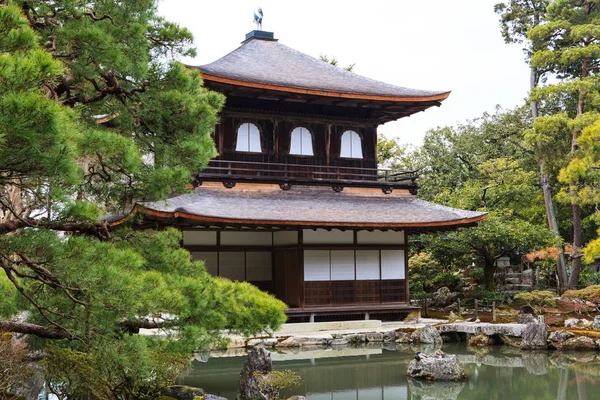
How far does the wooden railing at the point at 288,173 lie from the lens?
19219mm

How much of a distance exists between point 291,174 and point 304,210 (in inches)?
87.1

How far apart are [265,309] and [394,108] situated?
572 inches

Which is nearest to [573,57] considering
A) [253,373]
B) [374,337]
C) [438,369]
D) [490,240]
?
[490,240]

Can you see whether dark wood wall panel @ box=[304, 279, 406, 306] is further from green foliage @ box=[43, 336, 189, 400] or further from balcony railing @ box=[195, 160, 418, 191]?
green foliage @ box=[43, 336, 189, 400]

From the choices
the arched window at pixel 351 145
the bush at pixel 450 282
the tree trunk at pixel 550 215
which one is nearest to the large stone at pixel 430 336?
the arched window at pixel 351 145

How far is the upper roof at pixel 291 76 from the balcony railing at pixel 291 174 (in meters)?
2.13

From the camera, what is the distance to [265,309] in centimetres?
800

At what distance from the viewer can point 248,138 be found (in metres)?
20.2

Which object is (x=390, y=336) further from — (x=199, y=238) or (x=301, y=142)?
(x=301, y=142)

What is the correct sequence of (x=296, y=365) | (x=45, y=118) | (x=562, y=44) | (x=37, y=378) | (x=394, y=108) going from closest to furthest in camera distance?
(x=45, y=118), (x=37, y=378), (x=296, y=365), (x=394, y=108), (x=562, y=44)

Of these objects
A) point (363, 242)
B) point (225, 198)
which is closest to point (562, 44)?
point (363, 242)

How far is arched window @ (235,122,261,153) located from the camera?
20.1 metres

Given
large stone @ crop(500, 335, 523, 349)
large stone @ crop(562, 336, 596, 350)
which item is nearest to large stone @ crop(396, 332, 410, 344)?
large stone @ crop(500, 335, 523, 349)

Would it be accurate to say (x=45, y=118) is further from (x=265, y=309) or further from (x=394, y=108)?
(x=394, y=108)
